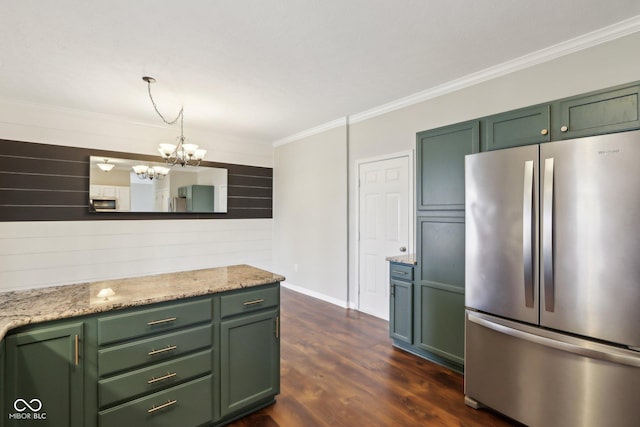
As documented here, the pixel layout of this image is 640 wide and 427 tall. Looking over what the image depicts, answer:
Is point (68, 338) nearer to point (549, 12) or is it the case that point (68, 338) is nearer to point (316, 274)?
point (549, 12)

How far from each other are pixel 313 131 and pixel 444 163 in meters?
2.83

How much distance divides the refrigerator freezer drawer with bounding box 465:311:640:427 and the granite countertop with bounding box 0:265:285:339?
60.1 inches

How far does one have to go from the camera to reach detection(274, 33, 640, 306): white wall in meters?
2.45

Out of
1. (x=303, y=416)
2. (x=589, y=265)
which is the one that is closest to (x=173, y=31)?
(x=303, y=416)

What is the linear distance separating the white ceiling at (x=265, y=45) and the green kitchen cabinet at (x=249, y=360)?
2123 millimetres

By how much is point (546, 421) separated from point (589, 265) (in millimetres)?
970

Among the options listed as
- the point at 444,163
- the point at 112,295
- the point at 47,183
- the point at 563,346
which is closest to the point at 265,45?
the point at 444,163

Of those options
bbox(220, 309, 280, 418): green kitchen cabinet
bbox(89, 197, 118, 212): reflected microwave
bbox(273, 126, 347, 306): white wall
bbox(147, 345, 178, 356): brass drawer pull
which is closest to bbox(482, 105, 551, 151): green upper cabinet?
bbox(220, 309, 280, 418): green kitchen cabinet

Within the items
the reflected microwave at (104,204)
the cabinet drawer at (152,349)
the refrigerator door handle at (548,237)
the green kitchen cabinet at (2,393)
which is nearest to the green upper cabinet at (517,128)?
the refrigerator door handle at (548,237)

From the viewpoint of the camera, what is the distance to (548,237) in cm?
187

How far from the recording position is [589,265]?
1738 millimetres

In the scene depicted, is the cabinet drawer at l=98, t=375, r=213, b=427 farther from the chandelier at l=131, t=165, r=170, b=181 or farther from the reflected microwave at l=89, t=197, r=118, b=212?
the chandelier at l=131, t=165, r=170, b=181

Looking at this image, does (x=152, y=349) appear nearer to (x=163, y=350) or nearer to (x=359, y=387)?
(x=163, y=350)

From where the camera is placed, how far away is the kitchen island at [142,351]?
1442 mm
